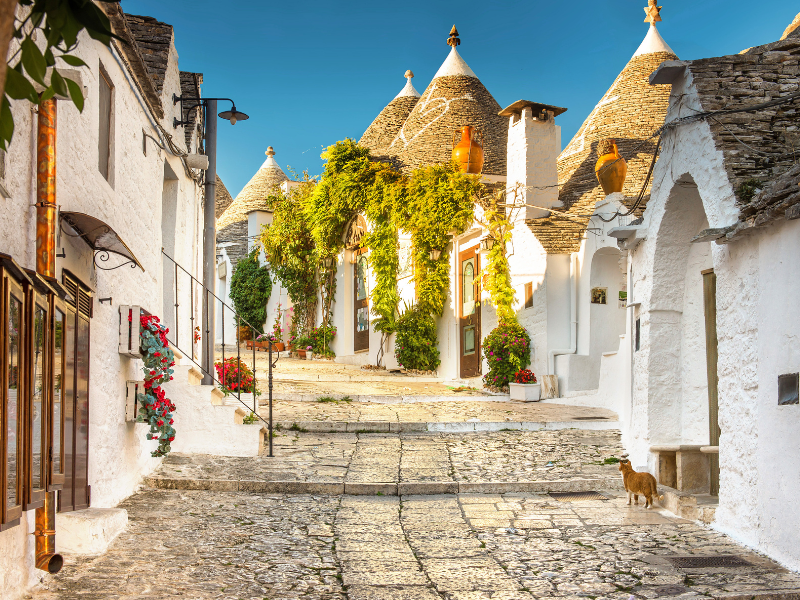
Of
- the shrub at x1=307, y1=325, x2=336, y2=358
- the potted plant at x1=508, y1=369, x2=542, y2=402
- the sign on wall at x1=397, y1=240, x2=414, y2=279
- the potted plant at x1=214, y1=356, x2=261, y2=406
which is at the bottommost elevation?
the potted plant at x1=508, y1=369, x2=542, y2=402

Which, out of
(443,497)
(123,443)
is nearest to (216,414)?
(123,443)

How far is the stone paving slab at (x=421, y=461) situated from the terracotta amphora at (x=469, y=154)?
7.47 metres

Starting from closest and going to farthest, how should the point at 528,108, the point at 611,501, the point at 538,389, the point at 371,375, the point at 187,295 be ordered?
the point at 611,501, the point at 187,295, the point at 538,389, the point at 528,108, the point at 371,375

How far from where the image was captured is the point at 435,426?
31.8 ft

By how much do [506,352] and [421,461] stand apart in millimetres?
5453

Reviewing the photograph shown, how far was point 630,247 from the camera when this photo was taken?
7.54m

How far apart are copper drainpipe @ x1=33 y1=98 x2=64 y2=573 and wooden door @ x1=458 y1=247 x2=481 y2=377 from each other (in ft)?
35.3

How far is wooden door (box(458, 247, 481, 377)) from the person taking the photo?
14.6 m

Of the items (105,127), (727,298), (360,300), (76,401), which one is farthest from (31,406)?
(360,300)

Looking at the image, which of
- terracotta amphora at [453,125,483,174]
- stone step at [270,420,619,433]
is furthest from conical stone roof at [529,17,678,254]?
stone step at [270,420,619,433]

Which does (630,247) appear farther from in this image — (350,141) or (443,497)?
(350,141)

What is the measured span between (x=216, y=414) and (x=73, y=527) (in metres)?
3.33

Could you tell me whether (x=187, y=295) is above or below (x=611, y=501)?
above

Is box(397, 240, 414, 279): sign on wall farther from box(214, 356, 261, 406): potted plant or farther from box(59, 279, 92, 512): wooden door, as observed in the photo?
box(59, 279, 92, 512): wooden door
